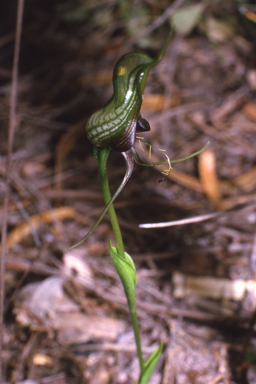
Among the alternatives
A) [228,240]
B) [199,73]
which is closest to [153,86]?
[199,73]

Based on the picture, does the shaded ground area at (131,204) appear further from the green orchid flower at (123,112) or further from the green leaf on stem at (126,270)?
the green orchid flower at (123,112)

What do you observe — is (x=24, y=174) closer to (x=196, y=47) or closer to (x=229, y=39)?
(x=196, y=47)

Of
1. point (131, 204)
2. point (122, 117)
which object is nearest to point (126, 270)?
point (122, 117)

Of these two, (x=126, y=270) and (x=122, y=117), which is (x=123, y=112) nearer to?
(x=122, y=117)

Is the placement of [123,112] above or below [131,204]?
above

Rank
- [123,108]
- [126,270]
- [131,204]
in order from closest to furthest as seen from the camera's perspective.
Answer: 1. [123,108]
2. [126,270]
3. [131,204]

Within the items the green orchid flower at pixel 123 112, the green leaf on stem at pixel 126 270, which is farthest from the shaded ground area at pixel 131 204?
the green orchid flower at pixel 123 112

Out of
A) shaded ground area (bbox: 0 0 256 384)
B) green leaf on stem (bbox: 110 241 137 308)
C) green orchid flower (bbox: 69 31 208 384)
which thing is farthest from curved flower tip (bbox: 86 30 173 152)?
shaded ground area (bbox: 0 0 256 384)

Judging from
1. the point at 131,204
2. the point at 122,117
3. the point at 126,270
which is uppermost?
the point at 122,117

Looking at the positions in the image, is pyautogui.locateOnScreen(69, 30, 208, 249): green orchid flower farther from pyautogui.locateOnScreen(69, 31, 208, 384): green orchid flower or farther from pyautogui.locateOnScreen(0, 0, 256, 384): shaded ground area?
pyautogui.locateOnScreen(0, 0, 256, 384): shaded ground area
